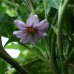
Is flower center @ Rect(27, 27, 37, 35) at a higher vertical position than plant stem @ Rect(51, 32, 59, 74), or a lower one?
higher

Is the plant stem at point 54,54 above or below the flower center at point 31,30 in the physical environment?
below

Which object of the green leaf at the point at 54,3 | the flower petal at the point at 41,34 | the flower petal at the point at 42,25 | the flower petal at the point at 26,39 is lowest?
the flower petal at the point at 26,39

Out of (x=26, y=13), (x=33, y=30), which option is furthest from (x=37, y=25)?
(x=26, y=13)

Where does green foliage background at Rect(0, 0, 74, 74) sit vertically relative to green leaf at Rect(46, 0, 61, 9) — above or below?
below

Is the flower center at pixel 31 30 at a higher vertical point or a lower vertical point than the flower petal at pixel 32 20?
lower

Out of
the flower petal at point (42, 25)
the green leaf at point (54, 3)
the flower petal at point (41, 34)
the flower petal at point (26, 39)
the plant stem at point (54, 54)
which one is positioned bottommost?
the plant stem at point (54, 54)

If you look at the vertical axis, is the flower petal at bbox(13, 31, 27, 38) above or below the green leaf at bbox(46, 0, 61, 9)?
below

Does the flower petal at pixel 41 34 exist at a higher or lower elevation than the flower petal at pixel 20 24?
lower

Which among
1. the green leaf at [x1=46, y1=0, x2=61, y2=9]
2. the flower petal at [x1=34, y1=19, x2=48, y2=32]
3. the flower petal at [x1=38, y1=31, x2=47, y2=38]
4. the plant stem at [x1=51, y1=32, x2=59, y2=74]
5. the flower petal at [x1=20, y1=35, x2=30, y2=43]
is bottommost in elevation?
the plant stem at [x1=51, y1=32, x2=59, y2=74]

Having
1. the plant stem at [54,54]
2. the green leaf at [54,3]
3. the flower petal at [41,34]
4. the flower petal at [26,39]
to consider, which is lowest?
the plant stem at [54,54]
